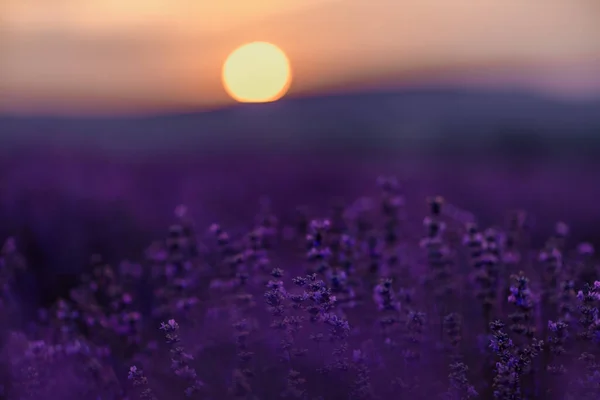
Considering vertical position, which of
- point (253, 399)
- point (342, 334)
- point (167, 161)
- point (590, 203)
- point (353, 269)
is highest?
point (167, 161)

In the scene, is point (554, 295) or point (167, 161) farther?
point (167, 161)

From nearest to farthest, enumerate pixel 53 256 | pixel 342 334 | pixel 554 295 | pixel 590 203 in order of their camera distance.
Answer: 1. pixel 342 334
2. pixel 554 295
3. pixel 53 256
4. pixel 590 203

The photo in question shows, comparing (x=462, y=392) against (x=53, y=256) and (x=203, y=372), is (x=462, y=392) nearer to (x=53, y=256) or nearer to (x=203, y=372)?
(x=203, y=372)

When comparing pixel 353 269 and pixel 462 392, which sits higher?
pixel 353 269

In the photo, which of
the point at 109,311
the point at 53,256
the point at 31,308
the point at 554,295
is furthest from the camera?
the point at 53,256

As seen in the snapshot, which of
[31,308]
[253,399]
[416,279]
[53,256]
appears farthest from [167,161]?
[253,399]

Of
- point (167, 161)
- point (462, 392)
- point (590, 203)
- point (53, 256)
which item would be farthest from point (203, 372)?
point (167, 161)

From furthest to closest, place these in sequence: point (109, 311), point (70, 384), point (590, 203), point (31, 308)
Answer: point (590, 203)
point (31, 308)
point (109, 311)
point (70, 384)

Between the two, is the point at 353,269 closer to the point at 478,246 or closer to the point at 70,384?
the point at 478,246

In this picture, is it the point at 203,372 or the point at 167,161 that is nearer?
the point at 203,372
